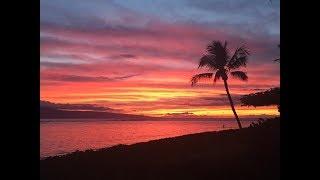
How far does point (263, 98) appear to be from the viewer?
882 inches

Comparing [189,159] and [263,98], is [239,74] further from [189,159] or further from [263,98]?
[189,159]

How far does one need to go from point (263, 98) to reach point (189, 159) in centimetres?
562

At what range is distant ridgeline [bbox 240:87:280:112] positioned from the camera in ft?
71.1

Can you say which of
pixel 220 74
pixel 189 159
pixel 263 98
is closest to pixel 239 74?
pixel 220 74

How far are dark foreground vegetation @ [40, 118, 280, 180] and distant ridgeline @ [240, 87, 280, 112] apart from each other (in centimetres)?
129

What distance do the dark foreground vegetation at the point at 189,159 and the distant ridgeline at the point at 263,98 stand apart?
1285 millimetres

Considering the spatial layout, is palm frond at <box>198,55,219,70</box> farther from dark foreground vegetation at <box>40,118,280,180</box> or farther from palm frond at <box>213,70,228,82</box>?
dark foreground vegetation at <box>40,118,280,180</box>

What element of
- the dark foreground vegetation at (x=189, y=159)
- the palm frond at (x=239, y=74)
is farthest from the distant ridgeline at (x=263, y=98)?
the palm frond at (x=239, y=74)

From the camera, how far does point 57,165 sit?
23.6m

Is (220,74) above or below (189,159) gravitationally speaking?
above

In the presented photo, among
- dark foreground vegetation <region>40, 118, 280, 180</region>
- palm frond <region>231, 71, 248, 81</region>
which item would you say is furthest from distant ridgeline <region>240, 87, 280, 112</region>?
palm frond <region>231, 71, 248, 81</region>
